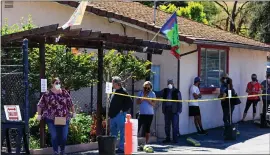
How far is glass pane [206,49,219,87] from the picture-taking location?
19.5 meters

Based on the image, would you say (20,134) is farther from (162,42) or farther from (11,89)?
(162,42)

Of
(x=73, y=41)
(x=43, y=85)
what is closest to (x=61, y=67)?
(x=73, y=41)

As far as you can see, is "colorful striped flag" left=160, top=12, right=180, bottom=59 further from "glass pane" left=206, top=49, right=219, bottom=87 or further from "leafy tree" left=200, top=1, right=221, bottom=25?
"leafy tree" left=200, top=1, right=221, bottom=25

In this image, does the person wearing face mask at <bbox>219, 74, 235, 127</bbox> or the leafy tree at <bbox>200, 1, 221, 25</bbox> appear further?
the leafy tree at <bbox>200, 1, 221, 25</bbox>

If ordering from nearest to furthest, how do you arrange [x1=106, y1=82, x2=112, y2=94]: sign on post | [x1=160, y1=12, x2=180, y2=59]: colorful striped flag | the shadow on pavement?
1. [x1=106, y1=82, x2=112, y2=94]: sign on post
2. the shadow on pavement
3. [x1=160, y1=12, x2=180, y2=59]: colorful striped flag

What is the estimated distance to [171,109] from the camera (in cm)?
1611

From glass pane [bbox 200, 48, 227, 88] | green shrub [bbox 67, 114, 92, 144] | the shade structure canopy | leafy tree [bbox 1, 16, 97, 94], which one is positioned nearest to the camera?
the shade structure canopy

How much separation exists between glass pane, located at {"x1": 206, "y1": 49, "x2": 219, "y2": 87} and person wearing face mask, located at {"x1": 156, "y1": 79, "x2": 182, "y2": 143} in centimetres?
352

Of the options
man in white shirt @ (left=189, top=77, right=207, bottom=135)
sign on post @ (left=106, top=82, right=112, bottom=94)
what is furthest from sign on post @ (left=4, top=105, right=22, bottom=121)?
man in white shirt @ (left=189, top=77, right=207, bottom=135)

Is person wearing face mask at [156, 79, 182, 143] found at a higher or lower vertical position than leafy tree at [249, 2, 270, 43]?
lower

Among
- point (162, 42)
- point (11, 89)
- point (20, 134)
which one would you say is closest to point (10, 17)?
point (162, 42)

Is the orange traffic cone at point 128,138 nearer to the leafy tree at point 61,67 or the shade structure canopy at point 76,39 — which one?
the shade structure canopy at point 76,39

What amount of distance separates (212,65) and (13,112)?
902 centimetres

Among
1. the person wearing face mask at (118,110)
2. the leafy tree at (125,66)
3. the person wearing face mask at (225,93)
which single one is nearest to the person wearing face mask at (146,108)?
the leafy tree at (125,66)
